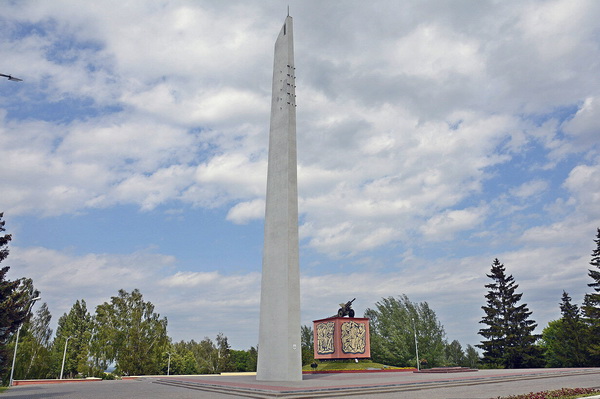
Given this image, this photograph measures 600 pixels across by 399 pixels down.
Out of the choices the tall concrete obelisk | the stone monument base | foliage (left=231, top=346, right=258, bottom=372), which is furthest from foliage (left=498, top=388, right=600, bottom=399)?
foliage (left=231, top=346, right=258, bottom=372)

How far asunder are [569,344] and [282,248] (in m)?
34.1

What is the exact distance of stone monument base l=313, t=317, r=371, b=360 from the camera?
3397 centimetres

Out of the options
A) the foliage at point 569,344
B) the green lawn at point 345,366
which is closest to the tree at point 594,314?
the foliage at point 569,344

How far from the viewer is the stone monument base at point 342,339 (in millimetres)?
33969

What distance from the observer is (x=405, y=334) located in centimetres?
4650

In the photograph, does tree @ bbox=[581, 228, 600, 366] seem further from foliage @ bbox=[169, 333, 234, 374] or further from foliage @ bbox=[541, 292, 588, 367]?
foliage @ bbox=[169, 333, 234, 374]

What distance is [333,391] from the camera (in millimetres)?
14711

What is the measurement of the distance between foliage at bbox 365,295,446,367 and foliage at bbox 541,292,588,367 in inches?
420

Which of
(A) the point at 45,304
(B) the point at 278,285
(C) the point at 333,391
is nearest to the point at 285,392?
(C) the point at 333,391

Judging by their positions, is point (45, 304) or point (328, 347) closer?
point (328, 347)

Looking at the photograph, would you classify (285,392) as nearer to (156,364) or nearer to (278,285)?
(278,285)

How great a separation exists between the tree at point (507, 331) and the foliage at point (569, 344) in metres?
2.50

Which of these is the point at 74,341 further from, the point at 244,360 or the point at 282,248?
the point at 282,248

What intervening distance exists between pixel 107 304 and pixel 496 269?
4001 centimetres
